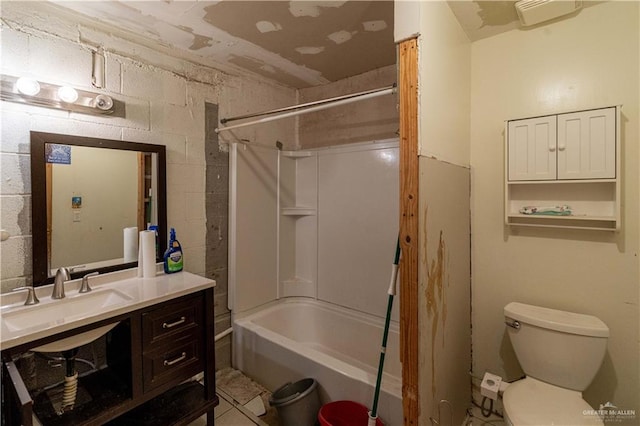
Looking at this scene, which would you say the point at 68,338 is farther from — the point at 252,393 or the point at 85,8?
the point at 85,8

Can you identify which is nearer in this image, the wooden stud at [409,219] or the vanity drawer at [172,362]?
A: the wooden stud at [409,219]

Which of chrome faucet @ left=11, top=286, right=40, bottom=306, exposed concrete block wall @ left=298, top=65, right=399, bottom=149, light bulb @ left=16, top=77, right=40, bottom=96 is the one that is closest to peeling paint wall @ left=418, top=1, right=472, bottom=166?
exposed concrete block wall @ left=298, top=65, right=399, bottom=149

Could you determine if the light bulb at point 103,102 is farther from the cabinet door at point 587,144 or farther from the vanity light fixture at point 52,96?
the cabinet door at point 587,144

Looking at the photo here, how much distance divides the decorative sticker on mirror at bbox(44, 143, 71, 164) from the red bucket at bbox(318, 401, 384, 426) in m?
1.96

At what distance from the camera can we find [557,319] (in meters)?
1.61

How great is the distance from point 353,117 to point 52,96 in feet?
6.83

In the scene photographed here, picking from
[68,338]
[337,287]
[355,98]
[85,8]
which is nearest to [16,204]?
[68,338]

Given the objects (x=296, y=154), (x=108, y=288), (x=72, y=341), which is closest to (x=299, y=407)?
(x=72, y=341)

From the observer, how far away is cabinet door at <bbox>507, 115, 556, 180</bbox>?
5.52 feet

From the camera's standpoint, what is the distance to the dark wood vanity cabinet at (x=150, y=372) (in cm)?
141

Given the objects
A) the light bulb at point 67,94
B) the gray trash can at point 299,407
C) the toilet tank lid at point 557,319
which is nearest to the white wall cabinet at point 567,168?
the toilet tank lid at point 557,319

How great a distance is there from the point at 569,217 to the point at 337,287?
1.71 metres

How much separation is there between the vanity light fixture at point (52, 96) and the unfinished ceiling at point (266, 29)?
18.0 inches

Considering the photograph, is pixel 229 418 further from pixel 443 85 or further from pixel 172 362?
pixel 443 85
